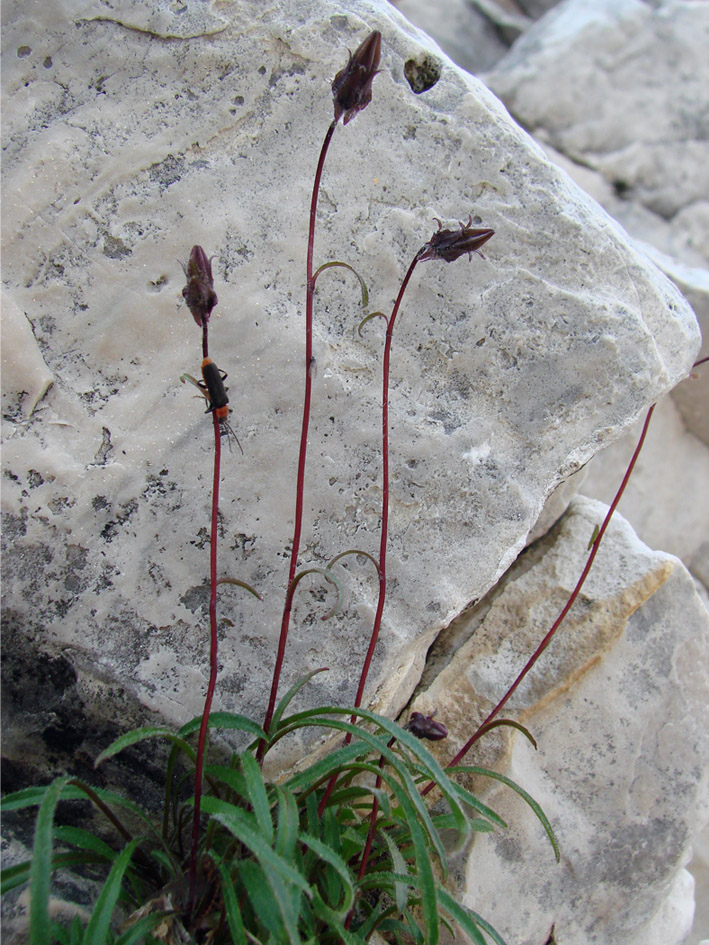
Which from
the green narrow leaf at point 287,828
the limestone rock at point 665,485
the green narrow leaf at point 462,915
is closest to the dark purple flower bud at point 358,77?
the green narrow leaf at point 287,828

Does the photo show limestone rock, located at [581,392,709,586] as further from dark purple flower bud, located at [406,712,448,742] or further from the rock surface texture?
dark purple flower bud, located at [406,712,448,742]

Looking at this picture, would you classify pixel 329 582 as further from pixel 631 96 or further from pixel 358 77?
pixel 631 96

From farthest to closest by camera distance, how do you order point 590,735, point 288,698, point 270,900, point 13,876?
point 590,735
point 288,698
point 13,876
point 270,900

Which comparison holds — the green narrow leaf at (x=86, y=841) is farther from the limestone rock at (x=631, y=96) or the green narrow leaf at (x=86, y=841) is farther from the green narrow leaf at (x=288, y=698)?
the limestone rock at (x=631, y=96)

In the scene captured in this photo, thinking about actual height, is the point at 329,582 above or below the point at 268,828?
above

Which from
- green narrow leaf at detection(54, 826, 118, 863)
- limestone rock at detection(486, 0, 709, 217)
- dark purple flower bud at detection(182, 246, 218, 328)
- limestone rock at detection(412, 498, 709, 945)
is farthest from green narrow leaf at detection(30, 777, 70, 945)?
limestone rock at detection(486, 0, 709, 217)

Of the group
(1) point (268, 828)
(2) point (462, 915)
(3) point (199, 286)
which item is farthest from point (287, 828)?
(3) point (199, 286)
